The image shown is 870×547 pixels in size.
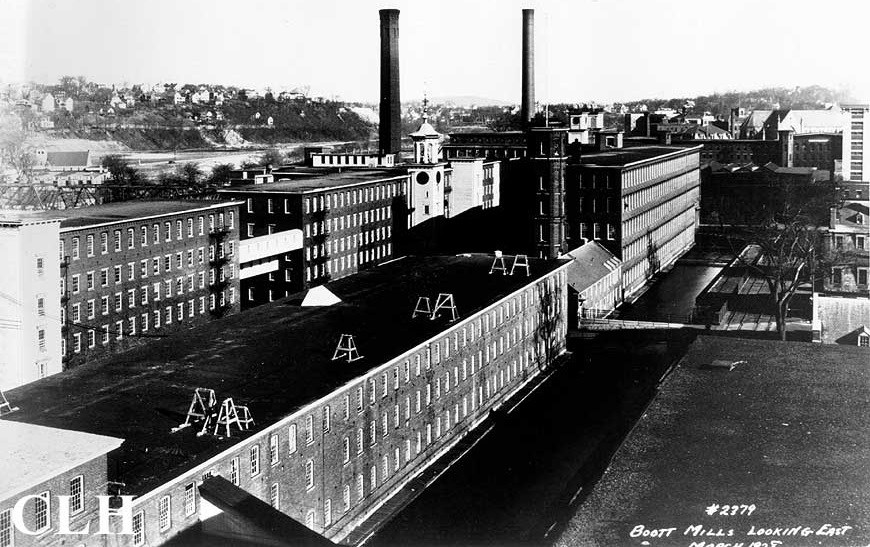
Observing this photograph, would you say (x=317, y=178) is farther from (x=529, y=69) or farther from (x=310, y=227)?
(x=529, y=69)

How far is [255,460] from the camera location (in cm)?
3262

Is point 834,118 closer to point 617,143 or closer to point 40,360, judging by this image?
point 617,143

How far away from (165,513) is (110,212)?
45841 millimetres

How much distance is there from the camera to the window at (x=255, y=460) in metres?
32.4

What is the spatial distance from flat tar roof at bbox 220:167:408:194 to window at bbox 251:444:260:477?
5175 cm

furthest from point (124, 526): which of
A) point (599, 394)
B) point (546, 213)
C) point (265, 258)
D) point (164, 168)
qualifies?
point (164, 168)

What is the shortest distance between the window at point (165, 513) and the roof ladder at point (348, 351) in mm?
14325

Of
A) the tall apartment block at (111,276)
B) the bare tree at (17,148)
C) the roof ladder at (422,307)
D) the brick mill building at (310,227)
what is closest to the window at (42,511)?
the roof ladder at (422,307)

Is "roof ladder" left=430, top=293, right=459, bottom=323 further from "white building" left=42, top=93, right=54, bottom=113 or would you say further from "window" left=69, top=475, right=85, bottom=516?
"white building" left=42, top=93, right=54, bottom=113

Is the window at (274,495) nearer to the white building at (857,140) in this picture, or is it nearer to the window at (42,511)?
the window at (42,511)

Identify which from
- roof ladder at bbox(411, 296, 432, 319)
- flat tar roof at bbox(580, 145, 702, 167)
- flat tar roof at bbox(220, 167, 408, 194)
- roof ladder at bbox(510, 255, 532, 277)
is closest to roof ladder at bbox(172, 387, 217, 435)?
roof ladder at bbox(411, 296, 432, 319)

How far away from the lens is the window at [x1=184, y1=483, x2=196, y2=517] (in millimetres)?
29078

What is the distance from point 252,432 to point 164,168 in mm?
125581

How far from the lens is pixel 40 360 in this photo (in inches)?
2162
